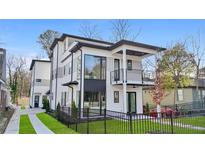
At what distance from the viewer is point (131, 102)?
13984 mm

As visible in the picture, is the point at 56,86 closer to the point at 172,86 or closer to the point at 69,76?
the point at 69,76

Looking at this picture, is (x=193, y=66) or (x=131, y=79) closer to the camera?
(x=131, y=79)

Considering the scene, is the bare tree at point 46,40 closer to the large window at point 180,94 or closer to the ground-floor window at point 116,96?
the ground-floor window at point 116,96

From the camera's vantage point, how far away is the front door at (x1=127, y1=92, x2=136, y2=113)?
13844mm

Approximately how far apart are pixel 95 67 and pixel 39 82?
13.4 metres

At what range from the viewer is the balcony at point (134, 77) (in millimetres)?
12797

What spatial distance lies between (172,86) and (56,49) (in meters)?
10.7

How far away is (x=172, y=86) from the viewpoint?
49.8ft

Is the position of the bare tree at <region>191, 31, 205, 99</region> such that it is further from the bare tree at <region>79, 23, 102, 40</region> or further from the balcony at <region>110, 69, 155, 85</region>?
the bare tree at <region>79, 23, 102, 40</region>

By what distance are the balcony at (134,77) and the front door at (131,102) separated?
4.16ft

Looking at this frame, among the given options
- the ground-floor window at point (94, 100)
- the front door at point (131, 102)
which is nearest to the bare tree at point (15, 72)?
the ground-floor window at point (94, 100)

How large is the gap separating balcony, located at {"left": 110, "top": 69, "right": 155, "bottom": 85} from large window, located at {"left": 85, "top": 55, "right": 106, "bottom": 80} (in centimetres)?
78
